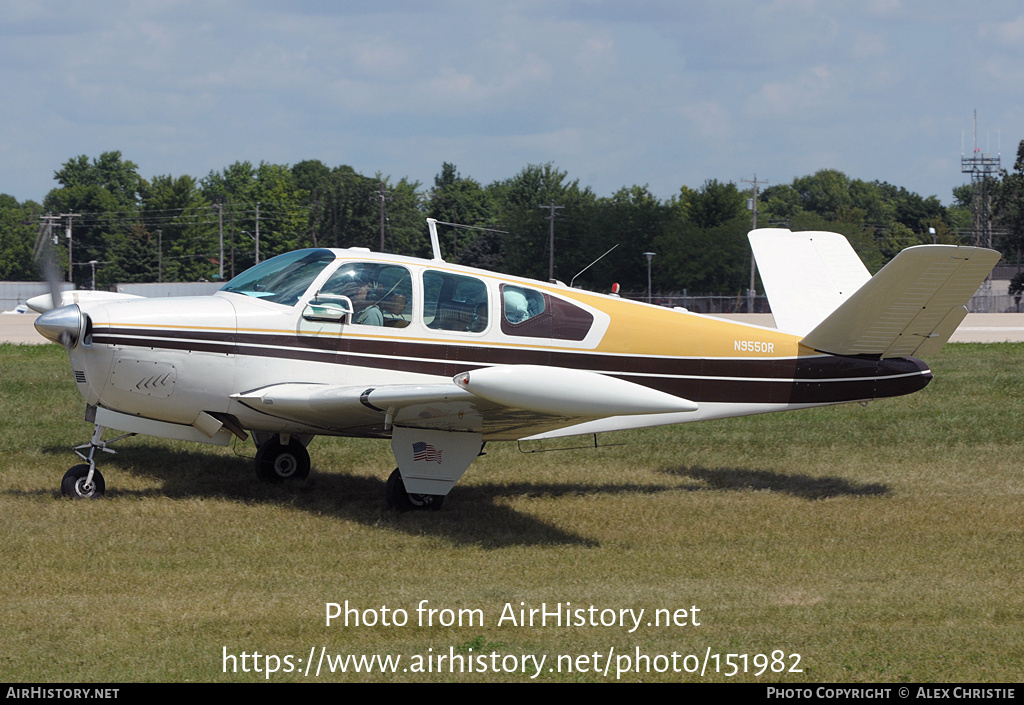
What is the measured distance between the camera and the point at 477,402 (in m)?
7.78

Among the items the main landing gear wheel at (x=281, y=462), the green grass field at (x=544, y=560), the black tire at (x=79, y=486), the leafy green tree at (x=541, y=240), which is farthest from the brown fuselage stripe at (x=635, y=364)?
the leafy green tree at (x=541, y=240)

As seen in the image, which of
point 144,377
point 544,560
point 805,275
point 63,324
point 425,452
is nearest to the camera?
point 544,560

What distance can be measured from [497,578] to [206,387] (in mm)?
3373

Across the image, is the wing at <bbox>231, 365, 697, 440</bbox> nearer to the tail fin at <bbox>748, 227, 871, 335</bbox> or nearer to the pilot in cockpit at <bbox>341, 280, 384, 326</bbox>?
the pilot in cockpit at <bbox>341, 280, 384, 326</bbox>

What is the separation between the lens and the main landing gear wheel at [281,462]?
34.0 ft

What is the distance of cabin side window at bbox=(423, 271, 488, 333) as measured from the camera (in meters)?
9.20

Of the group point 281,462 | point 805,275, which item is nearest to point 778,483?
point 805,275

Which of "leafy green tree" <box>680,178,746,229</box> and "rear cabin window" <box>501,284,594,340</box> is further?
"leafy green tree" <box>680,178,746,229</box>

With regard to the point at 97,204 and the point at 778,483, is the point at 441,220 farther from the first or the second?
the point at 778,483

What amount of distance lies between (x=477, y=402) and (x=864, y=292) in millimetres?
4013

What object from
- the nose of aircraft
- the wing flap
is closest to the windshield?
the wing flap

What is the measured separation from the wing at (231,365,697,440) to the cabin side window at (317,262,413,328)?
0.75 meters

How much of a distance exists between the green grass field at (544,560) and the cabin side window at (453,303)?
5.69 ft

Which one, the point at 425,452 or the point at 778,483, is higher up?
the point at 425,452
